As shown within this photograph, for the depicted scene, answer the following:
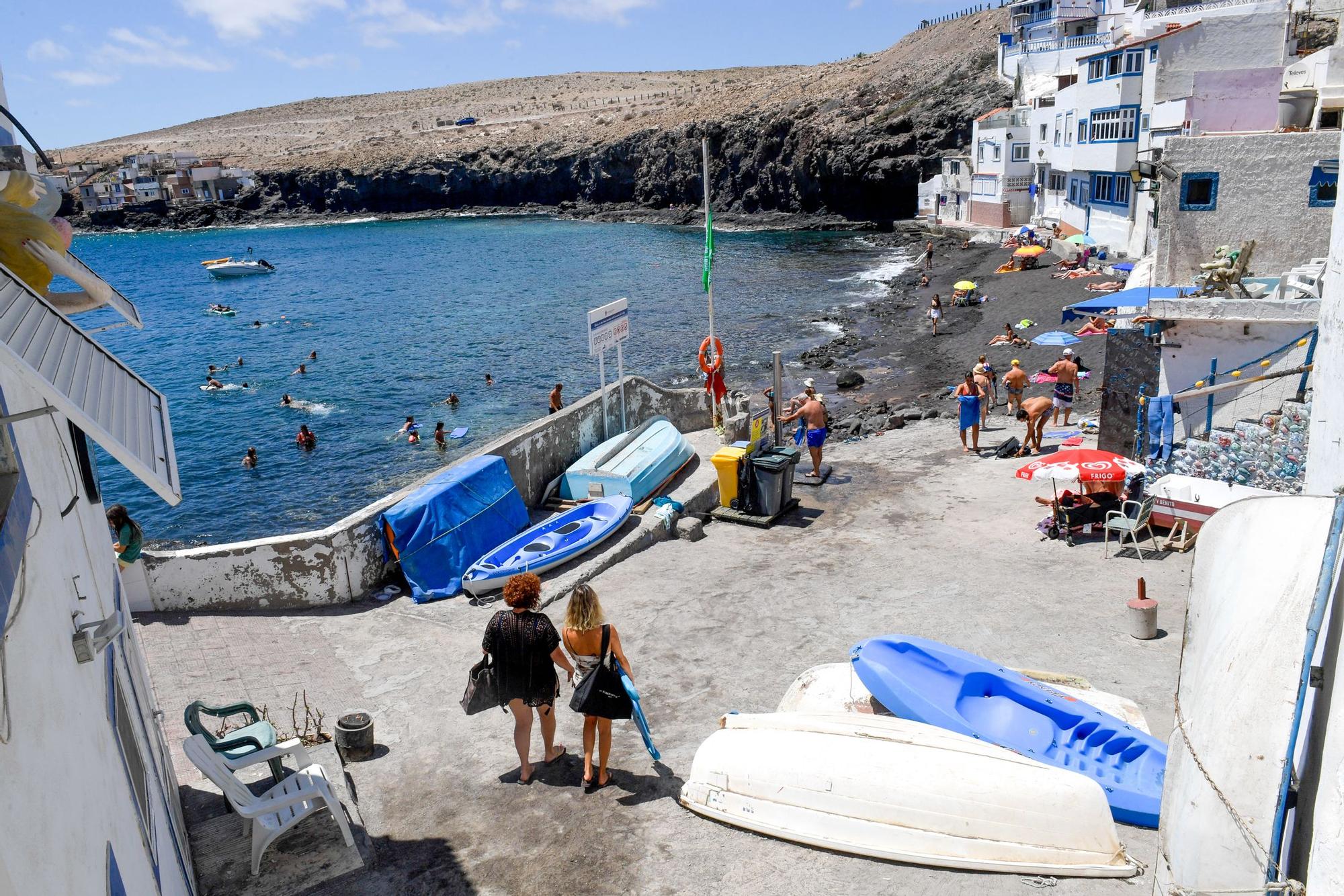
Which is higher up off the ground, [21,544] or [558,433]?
[21,544]

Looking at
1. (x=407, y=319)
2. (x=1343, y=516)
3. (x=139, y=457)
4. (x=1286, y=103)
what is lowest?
(x=407, y=319)

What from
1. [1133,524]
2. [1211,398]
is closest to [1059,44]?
[1211,398]

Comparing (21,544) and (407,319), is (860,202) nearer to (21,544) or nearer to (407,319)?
(407,319)

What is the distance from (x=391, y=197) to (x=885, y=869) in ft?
443

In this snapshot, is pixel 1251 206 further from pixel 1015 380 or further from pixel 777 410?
pixel 777 410

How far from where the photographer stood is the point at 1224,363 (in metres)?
14.5

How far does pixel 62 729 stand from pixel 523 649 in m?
3.75

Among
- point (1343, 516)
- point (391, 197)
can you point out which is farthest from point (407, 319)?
point (391, 197)

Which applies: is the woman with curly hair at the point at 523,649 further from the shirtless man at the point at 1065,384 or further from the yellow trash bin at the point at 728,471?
the shirtless man at the point at 1065,384

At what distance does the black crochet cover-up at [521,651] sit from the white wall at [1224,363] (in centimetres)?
1179

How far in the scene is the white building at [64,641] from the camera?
2775 mm

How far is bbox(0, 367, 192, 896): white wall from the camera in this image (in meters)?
→ 2.73

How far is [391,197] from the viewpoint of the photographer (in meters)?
130

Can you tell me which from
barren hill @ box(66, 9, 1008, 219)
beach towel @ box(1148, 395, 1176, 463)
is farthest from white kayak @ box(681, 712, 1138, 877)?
barren hill @ box(66, 9, 1008, 219)
